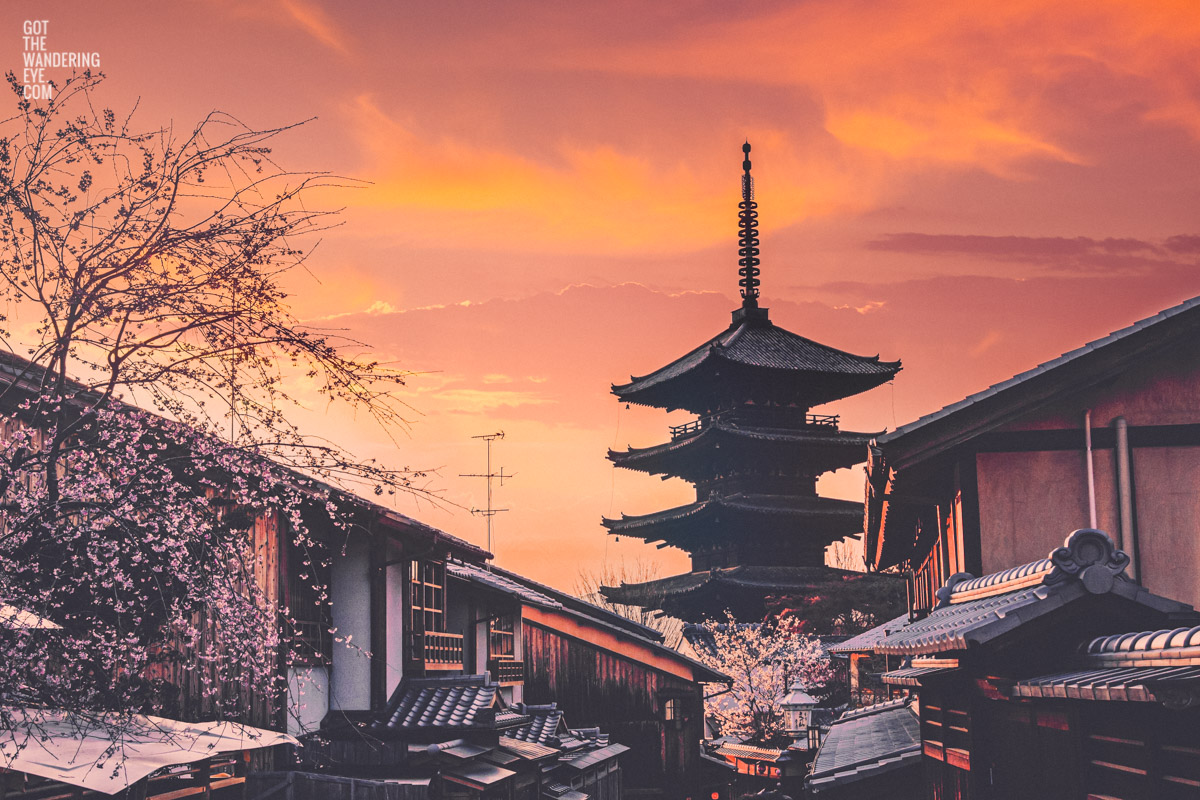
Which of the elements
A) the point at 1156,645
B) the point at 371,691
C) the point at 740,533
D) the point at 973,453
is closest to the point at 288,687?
the point at 371,691

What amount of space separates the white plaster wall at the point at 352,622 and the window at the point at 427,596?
1.15 metres

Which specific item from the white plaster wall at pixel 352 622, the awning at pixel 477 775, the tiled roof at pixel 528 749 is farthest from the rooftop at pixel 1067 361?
the white plaster wall at pixel 352 622

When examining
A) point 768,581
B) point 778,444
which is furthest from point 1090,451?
point 768,581

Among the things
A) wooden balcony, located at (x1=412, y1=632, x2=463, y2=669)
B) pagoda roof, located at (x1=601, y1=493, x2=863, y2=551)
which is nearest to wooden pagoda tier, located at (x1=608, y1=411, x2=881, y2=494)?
pagoda roof, located at (x1=601, y1=493, x2=863, y2=551)

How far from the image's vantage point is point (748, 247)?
4900 cm

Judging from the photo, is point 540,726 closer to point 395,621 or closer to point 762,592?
Result: point 395,621

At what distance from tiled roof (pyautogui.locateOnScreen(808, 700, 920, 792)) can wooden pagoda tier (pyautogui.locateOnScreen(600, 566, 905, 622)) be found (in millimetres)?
15166

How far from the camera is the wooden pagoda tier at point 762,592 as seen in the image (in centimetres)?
4128

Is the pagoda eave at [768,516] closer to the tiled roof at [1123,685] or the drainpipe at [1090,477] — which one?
the drainpipe at [1090,477]

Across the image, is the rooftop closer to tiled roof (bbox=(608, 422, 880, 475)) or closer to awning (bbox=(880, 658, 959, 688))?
awning (bbox=(880, 658, 959, 688))

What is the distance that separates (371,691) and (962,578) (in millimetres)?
9442

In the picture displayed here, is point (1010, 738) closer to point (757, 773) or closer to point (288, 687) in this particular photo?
point (288, 687)

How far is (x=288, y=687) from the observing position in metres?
14.7

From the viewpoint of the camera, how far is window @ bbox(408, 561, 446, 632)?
18.5m
